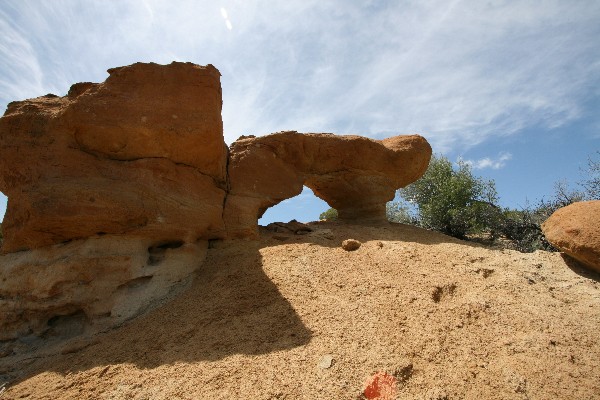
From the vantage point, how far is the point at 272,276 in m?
4.64

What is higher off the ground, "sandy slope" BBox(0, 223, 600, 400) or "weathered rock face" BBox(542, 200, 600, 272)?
"weathered rock face" BBox(542, 200, 600, 272)

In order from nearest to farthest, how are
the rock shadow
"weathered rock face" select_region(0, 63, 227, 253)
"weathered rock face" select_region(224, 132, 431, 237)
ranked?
the rock shadow
"weathered rock face" select_region(0, 63, 227, 253)
"weathered rock face" select_region(224, 132, 431, 237)

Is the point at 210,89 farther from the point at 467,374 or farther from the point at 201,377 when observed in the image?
the point at 467,374

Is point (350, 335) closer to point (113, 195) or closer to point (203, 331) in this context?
point (203, 331)

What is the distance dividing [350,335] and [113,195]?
3.34 meters

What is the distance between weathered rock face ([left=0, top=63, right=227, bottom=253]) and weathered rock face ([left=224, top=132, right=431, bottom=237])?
58cm

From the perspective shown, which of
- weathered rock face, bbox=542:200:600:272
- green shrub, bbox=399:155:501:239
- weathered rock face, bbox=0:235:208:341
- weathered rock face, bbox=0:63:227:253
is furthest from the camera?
green shrub, bbox=399:155:501:239

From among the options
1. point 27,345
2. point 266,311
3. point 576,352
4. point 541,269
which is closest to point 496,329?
point 576,352

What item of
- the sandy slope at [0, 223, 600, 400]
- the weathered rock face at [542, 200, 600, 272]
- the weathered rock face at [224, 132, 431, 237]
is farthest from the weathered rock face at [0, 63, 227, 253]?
the weathered rock face at [542, 200, 600, 272]

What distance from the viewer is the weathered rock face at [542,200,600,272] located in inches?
185

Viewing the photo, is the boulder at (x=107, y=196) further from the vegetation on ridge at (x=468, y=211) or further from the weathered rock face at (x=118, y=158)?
the vegetation on ridge at (x=468, y=211)

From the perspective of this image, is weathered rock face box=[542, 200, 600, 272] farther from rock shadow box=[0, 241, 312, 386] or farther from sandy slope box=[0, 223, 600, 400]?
rock shadow box=[0, 241, 312, 386]

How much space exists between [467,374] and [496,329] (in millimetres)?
812

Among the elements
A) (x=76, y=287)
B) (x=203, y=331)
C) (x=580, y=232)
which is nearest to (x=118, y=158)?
(x=76, y=287)
